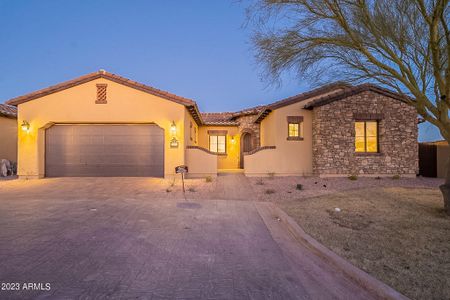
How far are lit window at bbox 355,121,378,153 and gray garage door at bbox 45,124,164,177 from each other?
10242 millimetres

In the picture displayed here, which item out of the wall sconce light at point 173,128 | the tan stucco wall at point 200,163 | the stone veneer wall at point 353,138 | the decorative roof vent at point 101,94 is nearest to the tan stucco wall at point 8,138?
the decorative roof vent at point 101,94

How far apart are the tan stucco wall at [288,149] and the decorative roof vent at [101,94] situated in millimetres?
7680

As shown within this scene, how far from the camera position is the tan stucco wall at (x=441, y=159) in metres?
12.5

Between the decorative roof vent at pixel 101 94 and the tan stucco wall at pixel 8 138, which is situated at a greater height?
the decorative roof vent at pixel 101 94

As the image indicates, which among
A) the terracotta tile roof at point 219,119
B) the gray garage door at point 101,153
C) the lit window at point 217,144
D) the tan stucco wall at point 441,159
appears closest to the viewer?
the gray garage door at point 101,153

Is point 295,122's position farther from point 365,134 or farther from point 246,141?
point 246,141

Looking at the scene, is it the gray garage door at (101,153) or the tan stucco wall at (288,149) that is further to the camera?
the tan stucco wall at (288,149)

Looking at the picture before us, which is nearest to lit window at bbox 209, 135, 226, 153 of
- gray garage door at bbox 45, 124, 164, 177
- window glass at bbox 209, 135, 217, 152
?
window glass at bbox 209, 135, 217, 152

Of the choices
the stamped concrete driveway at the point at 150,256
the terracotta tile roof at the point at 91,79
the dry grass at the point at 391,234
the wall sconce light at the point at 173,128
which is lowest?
the stamped concrete driveway at the point at 150,256

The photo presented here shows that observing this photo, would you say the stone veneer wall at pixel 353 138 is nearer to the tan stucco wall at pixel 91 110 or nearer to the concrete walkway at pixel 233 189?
the concrete walkway at pixel 233 189

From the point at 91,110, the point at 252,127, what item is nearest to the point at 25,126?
the point at 91,110

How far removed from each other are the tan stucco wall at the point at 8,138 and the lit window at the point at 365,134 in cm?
2074

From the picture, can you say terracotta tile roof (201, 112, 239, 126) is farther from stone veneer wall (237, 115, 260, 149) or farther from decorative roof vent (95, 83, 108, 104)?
decorative roof vent (95, 83, 108, 104)

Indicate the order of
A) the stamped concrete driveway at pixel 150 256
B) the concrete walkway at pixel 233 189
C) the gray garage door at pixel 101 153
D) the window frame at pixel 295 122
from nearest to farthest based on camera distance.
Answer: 1. the stamped concrete driveway at pixel 150 256
2. the concrete walkway at pixel 233 189
3. the gray garage door at pixel 101 153
4. the window frame at pixel 295 122
